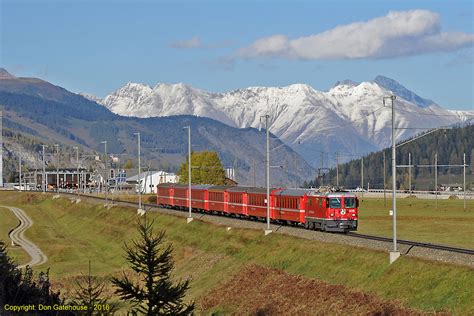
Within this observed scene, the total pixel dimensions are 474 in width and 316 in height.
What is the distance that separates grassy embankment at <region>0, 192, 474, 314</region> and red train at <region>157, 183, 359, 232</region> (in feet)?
12.4

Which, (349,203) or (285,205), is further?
(285,205)

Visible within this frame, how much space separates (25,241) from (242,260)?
51.8 metres

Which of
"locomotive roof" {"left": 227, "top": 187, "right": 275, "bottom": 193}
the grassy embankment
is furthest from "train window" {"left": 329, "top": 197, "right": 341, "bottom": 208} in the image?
"locomotive roof" {"left": 227, "top": 187, "right": 275, "bottom": 193}

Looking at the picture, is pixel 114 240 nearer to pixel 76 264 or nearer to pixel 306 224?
pixel 76 264

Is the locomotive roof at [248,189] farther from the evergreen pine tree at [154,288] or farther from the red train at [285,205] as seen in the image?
the evergreen pine tree at [154,288]

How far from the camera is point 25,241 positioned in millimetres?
124000

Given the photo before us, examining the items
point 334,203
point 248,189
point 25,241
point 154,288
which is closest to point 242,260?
point 334,203

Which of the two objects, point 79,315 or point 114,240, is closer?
point 79,315

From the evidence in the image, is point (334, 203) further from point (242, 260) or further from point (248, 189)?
point (248, 189)

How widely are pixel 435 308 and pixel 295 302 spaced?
1317 cm

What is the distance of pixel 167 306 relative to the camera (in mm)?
38469

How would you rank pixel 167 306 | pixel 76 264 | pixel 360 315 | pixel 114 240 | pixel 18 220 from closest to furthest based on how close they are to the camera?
pixel 167 306
pixel 360 315
pixel 76 264
pixel 114 240
pixel 18 220

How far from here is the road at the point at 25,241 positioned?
10178 centimetres

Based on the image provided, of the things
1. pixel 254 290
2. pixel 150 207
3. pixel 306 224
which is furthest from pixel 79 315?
pixel 150 207
